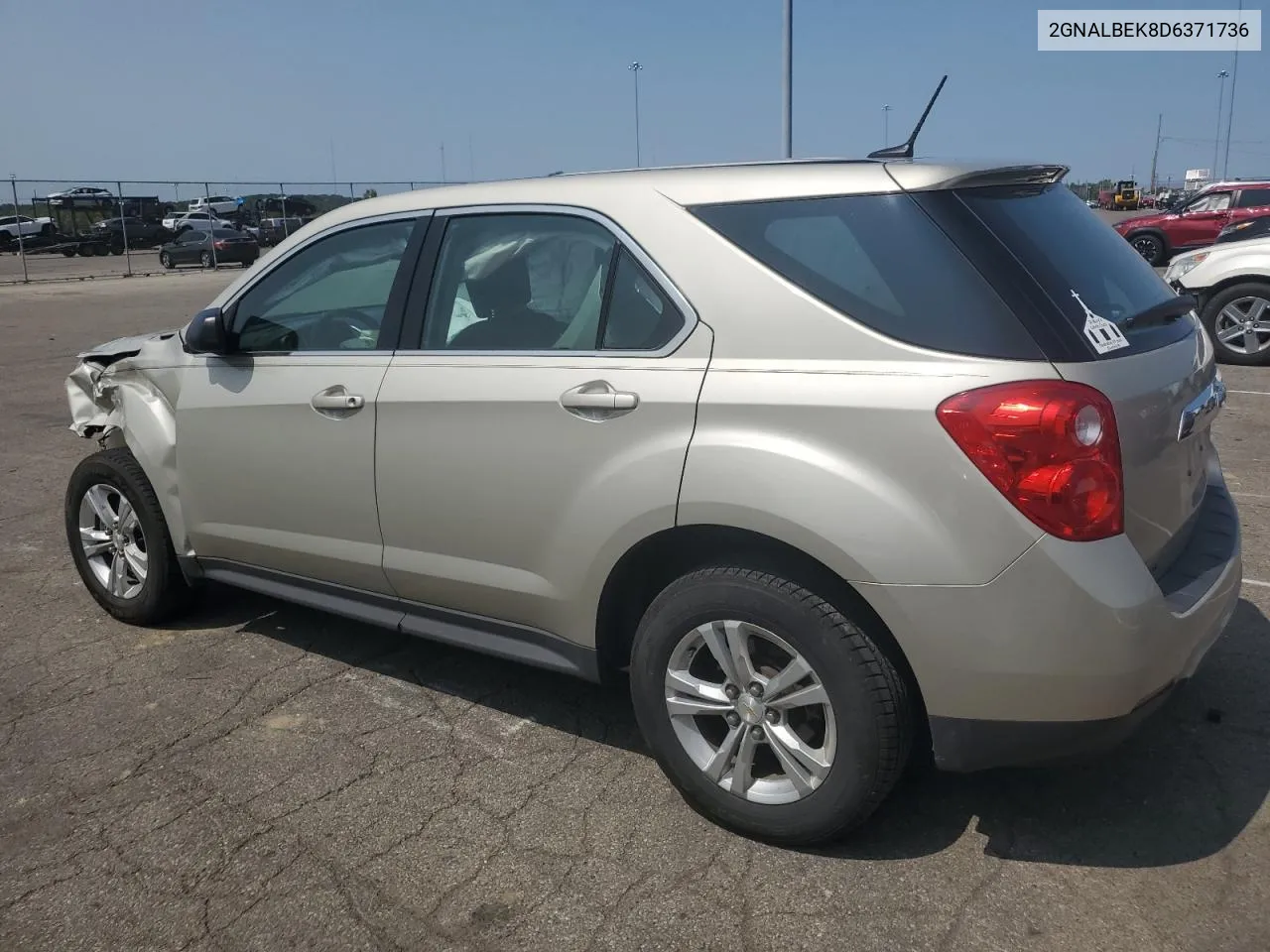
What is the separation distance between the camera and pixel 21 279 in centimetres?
2659

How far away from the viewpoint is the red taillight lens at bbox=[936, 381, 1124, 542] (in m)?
2.36

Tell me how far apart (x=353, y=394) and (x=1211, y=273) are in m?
9.46

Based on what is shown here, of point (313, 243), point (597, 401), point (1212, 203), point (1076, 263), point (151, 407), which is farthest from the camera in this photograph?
point (1212, 203)

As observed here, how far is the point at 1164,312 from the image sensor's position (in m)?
2.91

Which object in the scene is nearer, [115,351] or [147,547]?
[147,547]

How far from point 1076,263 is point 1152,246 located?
22.6 metres

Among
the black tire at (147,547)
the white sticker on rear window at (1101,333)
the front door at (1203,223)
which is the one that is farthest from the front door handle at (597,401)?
the front door at (1203,223)

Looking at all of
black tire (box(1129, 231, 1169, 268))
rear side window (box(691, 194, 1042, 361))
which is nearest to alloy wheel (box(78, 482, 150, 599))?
rear side window (box(691, 194, 1042, 361))

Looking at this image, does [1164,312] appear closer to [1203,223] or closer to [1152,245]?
[1203,223]

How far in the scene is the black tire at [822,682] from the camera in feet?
8.41

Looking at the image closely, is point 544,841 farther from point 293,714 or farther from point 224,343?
point 224,343

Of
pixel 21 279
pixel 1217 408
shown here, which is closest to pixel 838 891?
pixel 1217 408

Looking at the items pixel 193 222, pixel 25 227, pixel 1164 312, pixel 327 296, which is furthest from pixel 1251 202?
pixel 25 227

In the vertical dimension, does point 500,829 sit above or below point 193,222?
below
